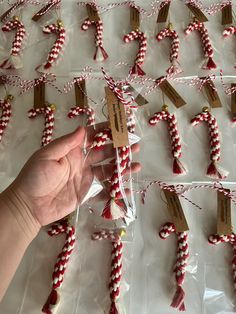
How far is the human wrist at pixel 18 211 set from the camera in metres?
0.79

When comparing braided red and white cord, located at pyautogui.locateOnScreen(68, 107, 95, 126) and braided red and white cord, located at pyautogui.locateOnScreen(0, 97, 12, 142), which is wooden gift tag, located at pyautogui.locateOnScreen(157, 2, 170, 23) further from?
braided red and white cord, located at pyautogui.locateOnScreen(0, 97, 12, 142)

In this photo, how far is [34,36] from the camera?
4.18ft

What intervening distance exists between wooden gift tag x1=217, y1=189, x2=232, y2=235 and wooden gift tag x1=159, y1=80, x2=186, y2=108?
0.31m

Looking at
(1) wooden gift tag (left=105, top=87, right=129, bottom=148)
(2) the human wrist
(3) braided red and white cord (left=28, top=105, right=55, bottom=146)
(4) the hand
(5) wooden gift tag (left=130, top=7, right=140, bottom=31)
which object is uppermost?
(5) wooden gift tag (left=130, top=7, right=140, bottom=31)

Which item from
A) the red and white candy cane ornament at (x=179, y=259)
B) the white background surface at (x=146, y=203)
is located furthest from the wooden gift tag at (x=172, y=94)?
the red and white candy cane ornament at (x=179, y=259)

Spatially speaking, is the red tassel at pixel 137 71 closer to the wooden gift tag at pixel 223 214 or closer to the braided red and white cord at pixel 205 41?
the braided red and white cord at pixel 205 41

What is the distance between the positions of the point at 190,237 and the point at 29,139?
54 cm

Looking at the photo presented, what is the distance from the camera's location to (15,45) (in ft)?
3.98

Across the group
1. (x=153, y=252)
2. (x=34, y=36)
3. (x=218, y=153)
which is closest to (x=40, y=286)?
(x=153, y=252)

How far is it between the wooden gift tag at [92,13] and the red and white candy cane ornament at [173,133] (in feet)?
1.50

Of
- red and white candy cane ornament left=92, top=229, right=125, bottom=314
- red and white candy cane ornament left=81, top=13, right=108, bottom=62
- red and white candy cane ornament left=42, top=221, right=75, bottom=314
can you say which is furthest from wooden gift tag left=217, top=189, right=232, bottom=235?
red and white candy cane ornament left=81, top=13, right=108, bottom=62

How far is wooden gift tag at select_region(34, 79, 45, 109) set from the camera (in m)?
1.09

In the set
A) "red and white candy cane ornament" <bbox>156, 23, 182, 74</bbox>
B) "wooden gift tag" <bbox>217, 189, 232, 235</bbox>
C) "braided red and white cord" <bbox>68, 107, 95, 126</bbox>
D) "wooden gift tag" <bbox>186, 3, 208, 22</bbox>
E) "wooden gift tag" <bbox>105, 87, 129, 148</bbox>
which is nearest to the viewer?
"wooden gift tag" <bbox>105, 87, 129, 148</bbox>

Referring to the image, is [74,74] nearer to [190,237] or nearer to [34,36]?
[34,36]
